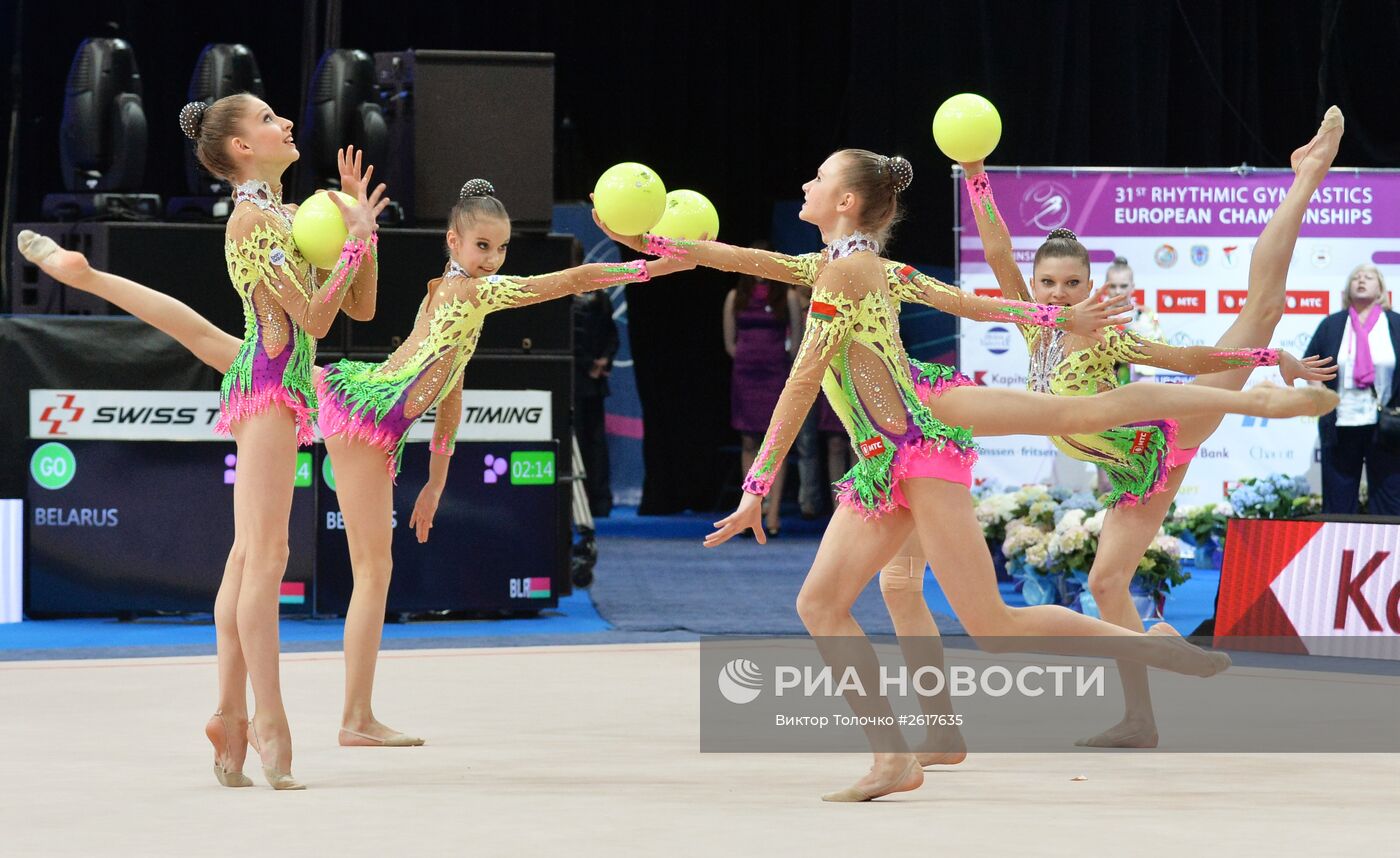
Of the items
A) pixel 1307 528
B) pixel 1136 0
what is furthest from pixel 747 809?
pixel 1136 0

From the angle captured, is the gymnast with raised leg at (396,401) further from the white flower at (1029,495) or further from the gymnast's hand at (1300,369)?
the white flower at (1029,495)

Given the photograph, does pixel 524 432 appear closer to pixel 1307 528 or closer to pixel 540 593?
pixel 540 593

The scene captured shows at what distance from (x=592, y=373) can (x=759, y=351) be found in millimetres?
1135

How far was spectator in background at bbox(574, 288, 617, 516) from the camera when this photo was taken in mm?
11875

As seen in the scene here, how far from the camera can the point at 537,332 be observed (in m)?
8.27

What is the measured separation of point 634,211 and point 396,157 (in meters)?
4.22

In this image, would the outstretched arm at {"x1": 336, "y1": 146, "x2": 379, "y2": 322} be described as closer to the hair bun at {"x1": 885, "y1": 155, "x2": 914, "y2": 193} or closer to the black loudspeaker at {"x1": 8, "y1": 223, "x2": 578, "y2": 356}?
the hair bun at {"x1": 885, "y1": 155, "x2": 914, "y2": 193}

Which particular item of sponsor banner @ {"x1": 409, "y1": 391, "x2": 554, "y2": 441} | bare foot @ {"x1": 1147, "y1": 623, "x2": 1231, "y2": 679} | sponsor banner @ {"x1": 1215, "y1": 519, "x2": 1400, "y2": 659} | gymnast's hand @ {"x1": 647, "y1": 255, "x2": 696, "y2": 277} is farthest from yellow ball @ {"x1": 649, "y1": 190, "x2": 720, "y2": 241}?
sponsor banner @ {"x1": 409, "y1": 391, "x2": 554, "y2": 441}

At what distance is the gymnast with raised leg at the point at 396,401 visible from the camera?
197 inches

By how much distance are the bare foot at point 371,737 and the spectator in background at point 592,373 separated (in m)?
6.73

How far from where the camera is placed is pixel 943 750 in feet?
15.2

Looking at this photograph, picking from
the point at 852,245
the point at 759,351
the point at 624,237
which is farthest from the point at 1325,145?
the point at 759,351

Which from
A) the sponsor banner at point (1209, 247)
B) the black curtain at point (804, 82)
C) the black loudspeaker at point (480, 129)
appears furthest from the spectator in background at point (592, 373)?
the black loudspeaker at point (480, 129)

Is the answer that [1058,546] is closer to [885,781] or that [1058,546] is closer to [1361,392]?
[1361,392]
